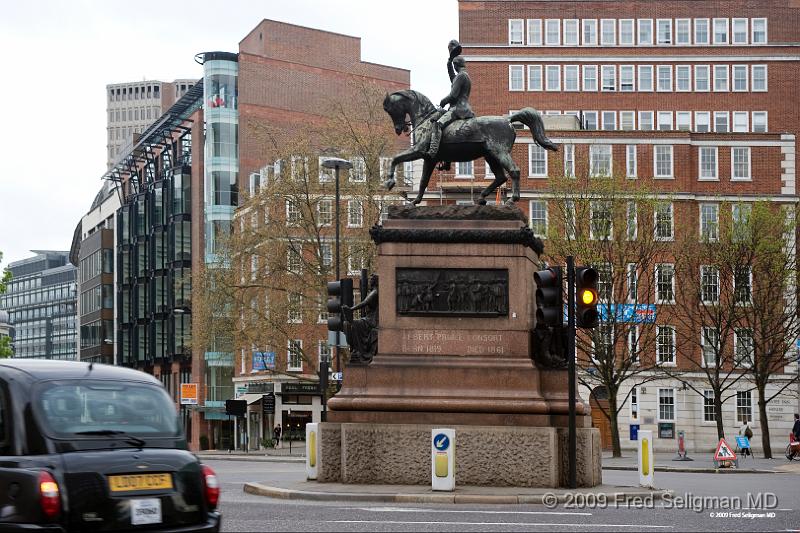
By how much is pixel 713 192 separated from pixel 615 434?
23.7 meters

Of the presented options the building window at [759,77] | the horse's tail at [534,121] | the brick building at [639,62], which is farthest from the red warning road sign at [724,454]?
the building window at [759,77]

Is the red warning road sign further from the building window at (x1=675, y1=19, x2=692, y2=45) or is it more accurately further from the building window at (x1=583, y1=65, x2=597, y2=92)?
the building window at (x1=675, y1=19, x2=692, y2=45)

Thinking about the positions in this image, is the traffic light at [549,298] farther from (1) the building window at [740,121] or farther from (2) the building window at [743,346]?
(1) the building window at [740,121]

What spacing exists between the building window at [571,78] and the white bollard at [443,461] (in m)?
66.3

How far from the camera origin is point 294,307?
53.2 metres

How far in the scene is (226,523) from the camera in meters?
14.2

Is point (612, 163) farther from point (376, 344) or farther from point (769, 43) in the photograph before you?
point (376, 344)

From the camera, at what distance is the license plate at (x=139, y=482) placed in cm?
1010

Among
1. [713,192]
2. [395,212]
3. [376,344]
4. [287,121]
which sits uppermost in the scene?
[287,121]

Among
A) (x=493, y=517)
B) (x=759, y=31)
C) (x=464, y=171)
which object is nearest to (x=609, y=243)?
(x=464, y=171)

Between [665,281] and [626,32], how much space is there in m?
30.7

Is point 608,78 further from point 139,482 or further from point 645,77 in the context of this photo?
point 139,482

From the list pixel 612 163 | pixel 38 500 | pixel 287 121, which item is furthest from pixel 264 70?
pixel 38 500

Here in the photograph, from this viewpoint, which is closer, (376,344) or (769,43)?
(376,344)
